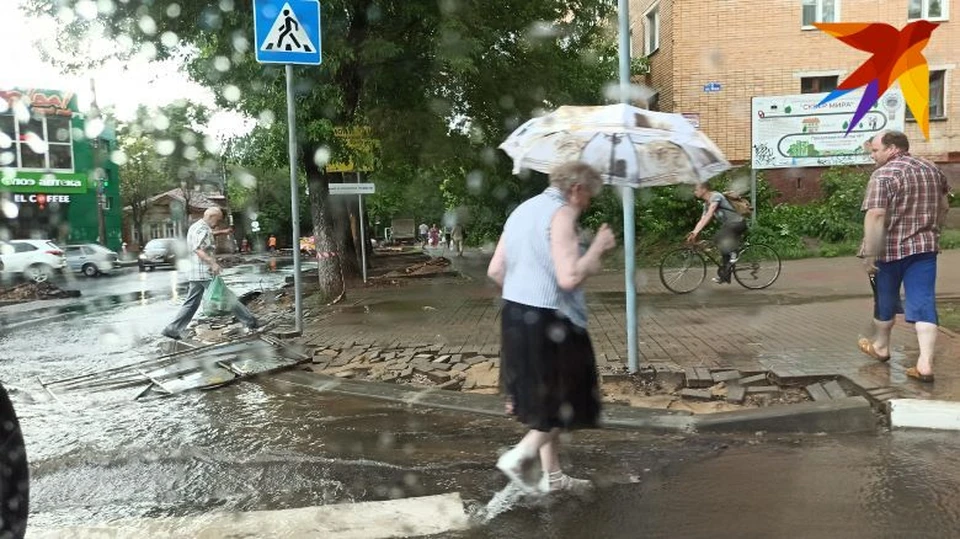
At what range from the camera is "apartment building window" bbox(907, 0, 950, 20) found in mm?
19328

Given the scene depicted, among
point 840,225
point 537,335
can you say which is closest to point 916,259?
point 537,335

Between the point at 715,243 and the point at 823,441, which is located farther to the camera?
the point at 715,243

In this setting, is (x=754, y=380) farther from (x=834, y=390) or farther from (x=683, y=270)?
(x=683, y=270)

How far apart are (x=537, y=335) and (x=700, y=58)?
18205 mm

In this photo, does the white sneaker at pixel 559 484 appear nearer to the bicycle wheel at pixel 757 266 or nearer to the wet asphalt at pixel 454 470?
the wet asphalt at pixel 454 470

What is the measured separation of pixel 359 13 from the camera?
1130 centimetres

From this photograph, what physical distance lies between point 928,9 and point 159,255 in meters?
29.7

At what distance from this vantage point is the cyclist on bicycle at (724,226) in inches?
412

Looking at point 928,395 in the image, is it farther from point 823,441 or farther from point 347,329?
point 347,329

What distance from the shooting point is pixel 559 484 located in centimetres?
381

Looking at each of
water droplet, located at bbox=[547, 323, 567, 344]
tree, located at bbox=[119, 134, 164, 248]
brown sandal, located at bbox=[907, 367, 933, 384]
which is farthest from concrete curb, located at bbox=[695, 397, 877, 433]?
tree, located at bbox=[119, 134, 164, 248]

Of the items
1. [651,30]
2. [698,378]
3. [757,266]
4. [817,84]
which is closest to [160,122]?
[651,30]

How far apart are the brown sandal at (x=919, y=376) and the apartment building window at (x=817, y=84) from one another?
16218 mm

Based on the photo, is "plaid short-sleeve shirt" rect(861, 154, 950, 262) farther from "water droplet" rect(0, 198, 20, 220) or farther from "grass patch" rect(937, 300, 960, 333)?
"water droplet" rect(0, 198, 20, 220)
